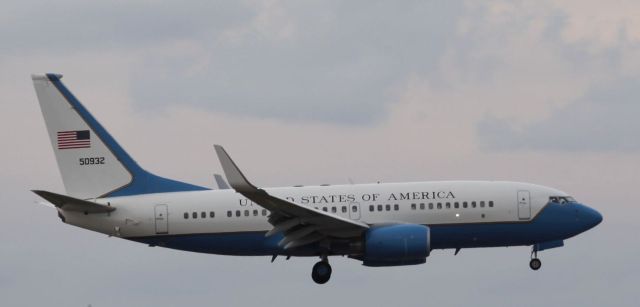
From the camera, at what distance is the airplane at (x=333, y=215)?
2210 inches

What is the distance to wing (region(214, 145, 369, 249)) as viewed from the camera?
53719 mm

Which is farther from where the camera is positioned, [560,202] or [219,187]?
[219,187]

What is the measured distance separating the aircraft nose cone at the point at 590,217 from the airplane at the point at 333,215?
0.04 meters

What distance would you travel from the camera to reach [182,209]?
57469mm

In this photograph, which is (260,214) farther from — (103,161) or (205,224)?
(103,161)

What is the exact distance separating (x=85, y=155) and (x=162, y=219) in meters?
5.25

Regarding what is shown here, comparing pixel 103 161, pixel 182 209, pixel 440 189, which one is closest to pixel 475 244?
pixel 440 189

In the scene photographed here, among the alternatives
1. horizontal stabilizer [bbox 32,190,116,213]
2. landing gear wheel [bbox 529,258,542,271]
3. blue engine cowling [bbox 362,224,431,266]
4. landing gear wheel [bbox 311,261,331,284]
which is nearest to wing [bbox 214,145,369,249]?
blue engine cowling [bbox 362,224,431,266]

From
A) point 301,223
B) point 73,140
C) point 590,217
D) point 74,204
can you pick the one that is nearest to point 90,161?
point 73,140

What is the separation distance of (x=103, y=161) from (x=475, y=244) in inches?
679

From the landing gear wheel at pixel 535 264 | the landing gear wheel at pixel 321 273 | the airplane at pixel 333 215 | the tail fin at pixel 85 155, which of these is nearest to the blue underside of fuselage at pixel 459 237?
the airplane at pixel 333 215

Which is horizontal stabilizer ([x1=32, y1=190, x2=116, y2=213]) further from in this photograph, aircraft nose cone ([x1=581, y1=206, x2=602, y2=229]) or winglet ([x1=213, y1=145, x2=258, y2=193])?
aircraft nose cone ([x1=581, y1=206, x2=602, y2=229])

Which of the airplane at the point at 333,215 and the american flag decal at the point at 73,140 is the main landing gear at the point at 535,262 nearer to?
the airplane at the point at 333,215

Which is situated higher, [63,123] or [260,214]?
[63,123]
